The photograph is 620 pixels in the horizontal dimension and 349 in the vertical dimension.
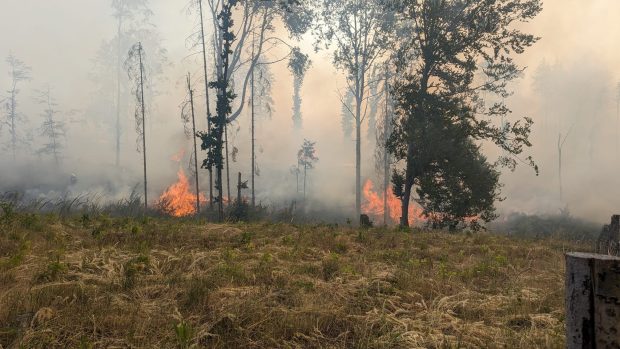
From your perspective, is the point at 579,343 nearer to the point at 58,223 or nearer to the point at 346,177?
the point at 58,223

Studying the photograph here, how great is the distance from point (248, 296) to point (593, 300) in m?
2.89

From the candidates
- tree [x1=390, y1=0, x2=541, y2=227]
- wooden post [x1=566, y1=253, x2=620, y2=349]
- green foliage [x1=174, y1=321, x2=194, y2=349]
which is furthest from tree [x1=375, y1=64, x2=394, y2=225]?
wooden post [x1=566, y1=253, x2=620, y2=349]

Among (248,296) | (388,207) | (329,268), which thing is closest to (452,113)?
(329,268)

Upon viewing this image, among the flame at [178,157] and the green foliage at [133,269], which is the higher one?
the flame at [178,157]

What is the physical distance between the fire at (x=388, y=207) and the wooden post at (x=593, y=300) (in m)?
31.9

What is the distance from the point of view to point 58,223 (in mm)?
6973

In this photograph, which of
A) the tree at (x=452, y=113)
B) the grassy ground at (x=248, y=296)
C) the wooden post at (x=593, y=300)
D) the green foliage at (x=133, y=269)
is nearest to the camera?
the wooden post at (x=593, y=300)

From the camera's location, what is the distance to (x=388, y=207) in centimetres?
3412

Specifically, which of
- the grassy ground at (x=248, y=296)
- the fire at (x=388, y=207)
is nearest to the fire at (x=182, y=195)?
the fire at (x=388, y=207)

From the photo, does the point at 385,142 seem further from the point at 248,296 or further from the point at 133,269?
the point at 248,296

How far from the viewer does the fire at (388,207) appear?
1345 inches

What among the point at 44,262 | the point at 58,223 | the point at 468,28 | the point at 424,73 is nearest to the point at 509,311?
the point at 44,262

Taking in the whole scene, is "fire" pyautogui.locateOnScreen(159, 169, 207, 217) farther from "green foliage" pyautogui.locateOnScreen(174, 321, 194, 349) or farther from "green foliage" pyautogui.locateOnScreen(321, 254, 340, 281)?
"green foliage" pyautogui.locateOnScreen(174, 321, 194, 349)

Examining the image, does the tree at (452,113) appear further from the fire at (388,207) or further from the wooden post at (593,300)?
the fire at (388,207)
